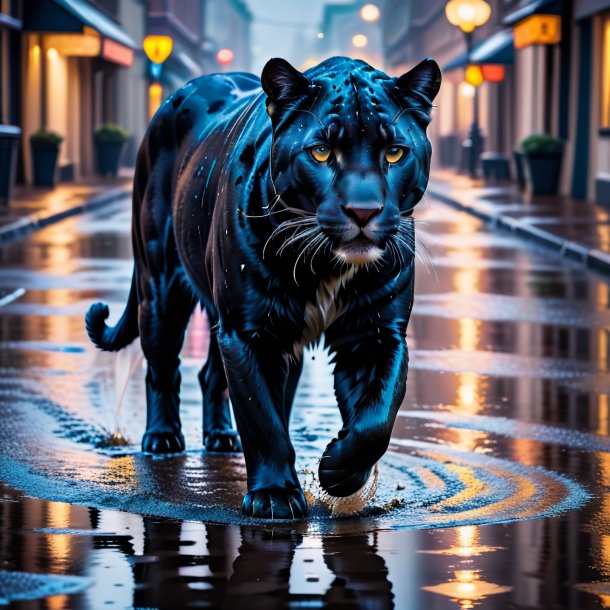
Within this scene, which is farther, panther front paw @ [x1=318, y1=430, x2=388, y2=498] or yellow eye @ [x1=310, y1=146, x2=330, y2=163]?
panther front paw @ [x1=318, y1=430, x2=388, y2=498]

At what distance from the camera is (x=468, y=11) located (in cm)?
3934

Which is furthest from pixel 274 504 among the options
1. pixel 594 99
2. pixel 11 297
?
pixel 594 99

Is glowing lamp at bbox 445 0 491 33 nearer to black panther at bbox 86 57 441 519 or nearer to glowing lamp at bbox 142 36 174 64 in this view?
glowing lamp at bbox 142 36 174 64

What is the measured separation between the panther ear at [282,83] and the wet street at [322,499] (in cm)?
70

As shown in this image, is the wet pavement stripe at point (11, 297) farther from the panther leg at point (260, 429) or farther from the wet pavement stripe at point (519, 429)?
the panther leg at point (260, 429)

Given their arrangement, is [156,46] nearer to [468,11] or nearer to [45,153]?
[468,11]

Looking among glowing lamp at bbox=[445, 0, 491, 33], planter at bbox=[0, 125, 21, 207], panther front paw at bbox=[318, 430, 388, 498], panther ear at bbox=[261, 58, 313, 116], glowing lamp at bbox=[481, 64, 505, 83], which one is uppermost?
glowing lamp at bbox=[445, 0, 491, 33]

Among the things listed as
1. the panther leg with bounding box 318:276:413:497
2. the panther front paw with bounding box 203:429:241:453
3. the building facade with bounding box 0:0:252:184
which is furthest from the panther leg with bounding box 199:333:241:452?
the building facade with bounding box 0:0:252:184

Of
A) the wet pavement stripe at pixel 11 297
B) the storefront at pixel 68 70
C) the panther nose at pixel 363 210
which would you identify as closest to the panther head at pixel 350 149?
the panther nose at pixel 363 210

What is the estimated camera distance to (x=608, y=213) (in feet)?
82.0

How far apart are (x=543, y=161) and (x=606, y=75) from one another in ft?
7.31

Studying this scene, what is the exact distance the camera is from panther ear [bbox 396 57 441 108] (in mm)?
5215

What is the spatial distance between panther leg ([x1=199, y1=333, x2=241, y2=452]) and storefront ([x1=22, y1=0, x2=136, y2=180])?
26439 mm

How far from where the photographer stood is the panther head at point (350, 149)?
4977 mm
